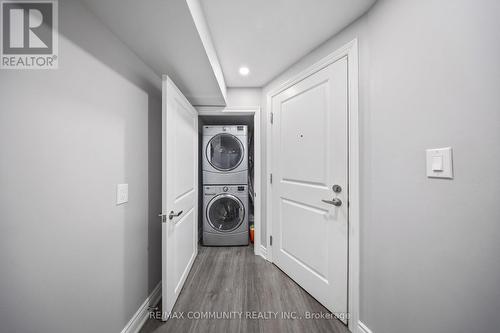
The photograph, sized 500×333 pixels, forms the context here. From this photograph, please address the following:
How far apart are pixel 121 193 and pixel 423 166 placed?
1.71m

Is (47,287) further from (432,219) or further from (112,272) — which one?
(432,219)

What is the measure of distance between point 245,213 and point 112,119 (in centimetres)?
201

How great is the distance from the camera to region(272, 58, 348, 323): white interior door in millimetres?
1297

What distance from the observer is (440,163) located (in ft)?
2.44

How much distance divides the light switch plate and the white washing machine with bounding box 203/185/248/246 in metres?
2.05

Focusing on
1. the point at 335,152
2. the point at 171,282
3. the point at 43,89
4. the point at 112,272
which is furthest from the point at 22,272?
the point at 335,152

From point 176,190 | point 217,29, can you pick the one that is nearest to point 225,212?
point 176,190

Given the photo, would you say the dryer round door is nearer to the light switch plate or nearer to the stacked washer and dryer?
the stacked washer and dryer

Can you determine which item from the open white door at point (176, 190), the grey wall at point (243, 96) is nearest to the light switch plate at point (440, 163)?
the open white door at point (176, 190)

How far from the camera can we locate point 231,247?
2510 millimetres

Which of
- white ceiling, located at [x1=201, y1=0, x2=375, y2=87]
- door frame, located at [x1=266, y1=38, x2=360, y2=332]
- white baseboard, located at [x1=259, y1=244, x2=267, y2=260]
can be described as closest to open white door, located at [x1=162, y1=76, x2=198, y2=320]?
white ceiling, located at [x1=201, y1=0, x2=375, y2=87]

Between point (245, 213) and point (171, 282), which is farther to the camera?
point (245, 213)

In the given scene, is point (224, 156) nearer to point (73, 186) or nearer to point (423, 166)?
point (73, 186)

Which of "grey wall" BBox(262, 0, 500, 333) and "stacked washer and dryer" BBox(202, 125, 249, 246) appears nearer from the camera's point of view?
"grey wall" BBox(262, 0, 500, 333)
